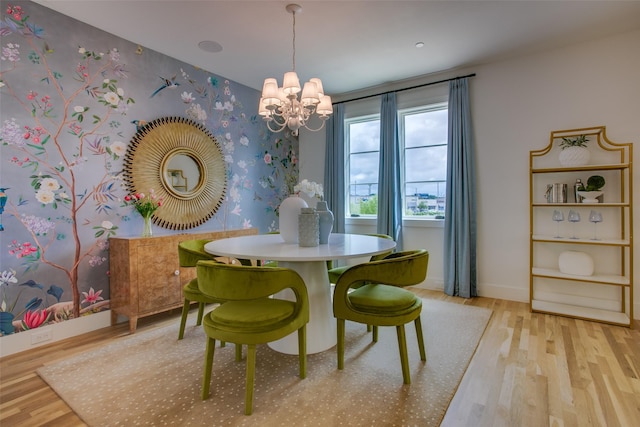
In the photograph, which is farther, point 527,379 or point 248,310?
point 527,379

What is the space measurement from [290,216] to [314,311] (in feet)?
2.34

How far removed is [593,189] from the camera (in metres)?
2.99

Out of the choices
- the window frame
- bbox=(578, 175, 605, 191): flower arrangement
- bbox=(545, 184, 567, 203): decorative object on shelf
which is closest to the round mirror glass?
the window frame

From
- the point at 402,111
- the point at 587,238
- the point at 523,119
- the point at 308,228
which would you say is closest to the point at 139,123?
the point at 308,228

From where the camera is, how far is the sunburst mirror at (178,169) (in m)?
3.18

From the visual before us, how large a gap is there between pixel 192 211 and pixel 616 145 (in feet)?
14.1

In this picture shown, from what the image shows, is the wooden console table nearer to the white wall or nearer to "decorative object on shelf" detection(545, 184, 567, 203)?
the white wall

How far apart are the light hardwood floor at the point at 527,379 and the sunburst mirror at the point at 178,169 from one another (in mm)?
1284

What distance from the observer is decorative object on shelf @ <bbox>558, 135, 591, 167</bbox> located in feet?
10.0

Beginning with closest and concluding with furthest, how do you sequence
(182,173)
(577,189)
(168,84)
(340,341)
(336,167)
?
(340,341) < (577,189) < (168,84) < (182,173) < (336,167)

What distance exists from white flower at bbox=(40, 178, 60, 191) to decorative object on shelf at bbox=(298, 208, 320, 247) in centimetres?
209

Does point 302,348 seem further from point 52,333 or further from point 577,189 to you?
point 577,189

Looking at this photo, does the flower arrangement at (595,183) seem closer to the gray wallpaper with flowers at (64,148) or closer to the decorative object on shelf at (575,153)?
the decorative object on shelf at (575,153)

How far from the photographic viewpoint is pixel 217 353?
2311 mm
